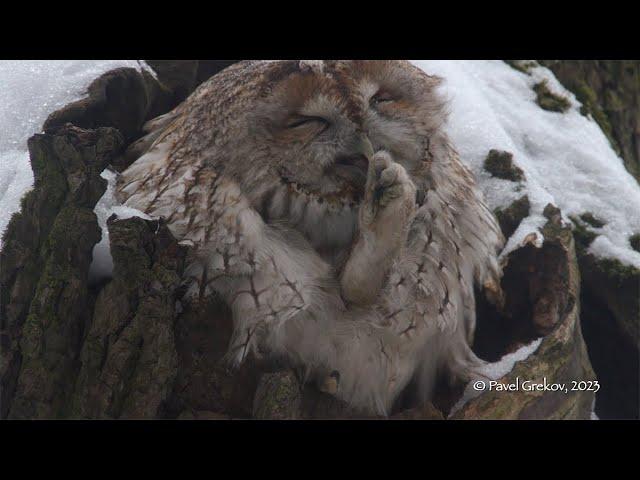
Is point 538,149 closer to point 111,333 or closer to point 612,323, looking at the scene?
point 612,323

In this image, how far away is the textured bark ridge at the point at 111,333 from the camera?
144cm

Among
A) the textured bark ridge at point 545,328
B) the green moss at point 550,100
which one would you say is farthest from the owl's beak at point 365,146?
the green moss at point 550,100

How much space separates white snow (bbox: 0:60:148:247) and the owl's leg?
83 centimetres

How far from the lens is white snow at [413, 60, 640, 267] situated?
2379 mm

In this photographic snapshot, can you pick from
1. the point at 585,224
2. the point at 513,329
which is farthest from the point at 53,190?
the point at 585,224

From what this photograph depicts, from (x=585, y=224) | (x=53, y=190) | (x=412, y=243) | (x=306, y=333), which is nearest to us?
(x=53, y=190)

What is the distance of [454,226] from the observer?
1933 mm

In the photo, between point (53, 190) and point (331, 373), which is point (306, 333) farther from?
point (53, 190)

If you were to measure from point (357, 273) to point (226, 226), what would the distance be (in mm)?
342

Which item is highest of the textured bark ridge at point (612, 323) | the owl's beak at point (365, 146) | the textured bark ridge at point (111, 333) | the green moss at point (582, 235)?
the owl's beak at point (365, 146)

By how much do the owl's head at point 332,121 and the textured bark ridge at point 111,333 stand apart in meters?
0.34

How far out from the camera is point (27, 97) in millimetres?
1927

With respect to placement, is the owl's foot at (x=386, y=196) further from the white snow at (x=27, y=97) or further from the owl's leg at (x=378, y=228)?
the white snow at (x=27, y=97)

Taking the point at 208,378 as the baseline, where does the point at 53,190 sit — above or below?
above
